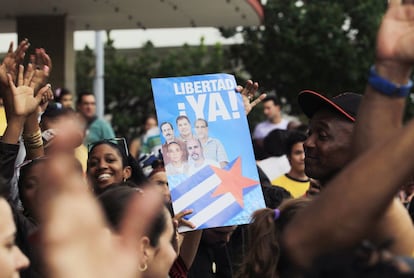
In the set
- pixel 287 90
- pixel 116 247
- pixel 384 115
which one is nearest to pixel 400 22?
pixel 384 115

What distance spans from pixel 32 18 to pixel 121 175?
326 inches

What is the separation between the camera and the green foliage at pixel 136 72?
29.4 m

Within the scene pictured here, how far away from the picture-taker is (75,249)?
6.58ft

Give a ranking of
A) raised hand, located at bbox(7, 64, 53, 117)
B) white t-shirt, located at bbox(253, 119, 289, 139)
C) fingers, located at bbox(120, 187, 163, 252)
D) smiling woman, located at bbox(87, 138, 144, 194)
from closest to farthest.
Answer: fingers, located at bbox(120, 187, 163, 252) < raised hand, located at bbox(7, 64, 53, 117) < smiling woman, located at bbox(87, 138, 144, 194) < white t-shirt, located at bbox(253, 119, 289, 139)

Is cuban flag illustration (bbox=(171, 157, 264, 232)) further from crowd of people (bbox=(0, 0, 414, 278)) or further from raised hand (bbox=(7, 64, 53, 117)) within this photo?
raised hand (bbox=(7, 64, 53, 117))

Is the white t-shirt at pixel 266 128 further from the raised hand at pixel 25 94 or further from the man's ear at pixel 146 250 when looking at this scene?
the man's ear at pixel 146 250

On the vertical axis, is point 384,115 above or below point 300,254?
above

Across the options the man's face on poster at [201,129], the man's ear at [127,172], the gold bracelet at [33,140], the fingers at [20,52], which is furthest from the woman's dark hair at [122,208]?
the man's ear at [127,172]

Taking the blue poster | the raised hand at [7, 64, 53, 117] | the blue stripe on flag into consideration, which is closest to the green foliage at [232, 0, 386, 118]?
the blue poster

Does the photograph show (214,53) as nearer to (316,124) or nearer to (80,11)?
(80,11)

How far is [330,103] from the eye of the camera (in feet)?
14.9

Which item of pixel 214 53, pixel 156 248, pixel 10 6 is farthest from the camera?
pixel 214 53

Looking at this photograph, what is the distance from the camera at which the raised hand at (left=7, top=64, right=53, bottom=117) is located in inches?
204

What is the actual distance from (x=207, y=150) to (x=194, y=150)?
0.09 meters
